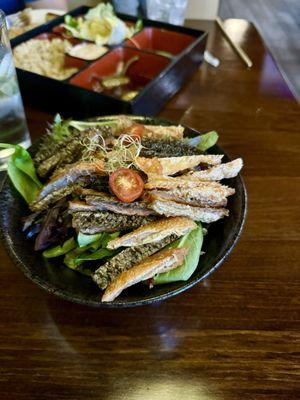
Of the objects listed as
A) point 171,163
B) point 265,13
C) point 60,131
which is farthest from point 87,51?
point 265,13

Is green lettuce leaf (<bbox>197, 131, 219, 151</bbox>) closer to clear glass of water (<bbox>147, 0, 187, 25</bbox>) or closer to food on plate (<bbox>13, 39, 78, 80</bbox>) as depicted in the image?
food on plate (<bbox>13, 39, 78, 80</bbox>)

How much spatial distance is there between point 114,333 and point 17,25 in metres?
1.92

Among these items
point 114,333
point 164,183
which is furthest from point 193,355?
point 164,183

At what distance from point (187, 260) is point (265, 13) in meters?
5.36

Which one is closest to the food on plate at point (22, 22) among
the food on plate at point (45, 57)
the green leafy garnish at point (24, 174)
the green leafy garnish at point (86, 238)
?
the food on plate at point (45, 57)

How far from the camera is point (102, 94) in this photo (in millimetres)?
1363

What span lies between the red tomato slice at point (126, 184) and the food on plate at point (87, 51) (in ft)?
3.35

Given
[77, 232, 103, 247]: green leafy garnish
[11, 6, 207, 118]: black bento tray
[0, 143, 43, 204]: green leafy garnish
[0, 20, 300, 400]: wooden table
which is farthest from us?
[11, 6, 207, 118]: black bento tray

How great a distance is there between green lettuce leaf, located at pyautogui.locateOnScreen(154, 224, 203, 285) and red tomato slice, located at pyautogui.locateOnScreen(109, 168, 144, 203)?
159 mm

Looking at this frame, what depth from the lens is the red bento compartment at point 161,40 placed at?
6.10 ft

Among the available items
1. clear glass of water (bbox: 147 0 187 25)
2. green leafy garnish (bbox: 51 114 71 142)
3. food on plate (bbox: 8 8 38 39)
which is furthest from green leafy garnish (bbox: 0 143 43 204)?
clear glass of water (bbox: 147 0 187 25)

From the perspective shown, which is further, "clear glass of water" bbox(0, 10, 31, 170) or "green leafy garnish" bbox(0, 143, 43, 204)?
"clear glass of water" bbox(0, 10, 31, 170)

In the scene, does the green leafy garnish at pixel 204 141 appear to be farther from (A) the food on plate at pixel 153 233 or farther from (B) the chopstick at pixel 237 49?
(B) the chopstick at pixel 237 49

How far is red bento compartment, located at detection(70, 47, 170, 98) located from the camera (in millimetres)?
1663
